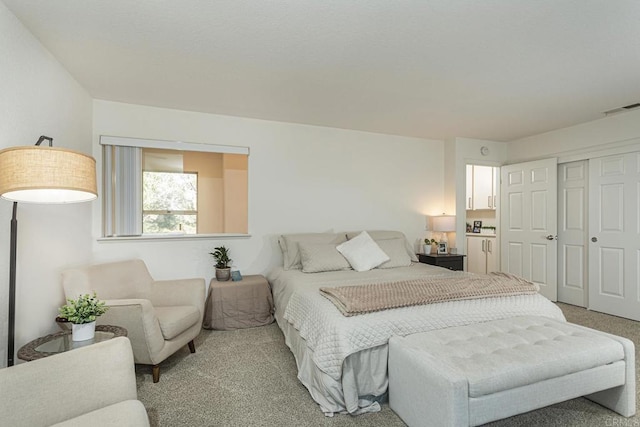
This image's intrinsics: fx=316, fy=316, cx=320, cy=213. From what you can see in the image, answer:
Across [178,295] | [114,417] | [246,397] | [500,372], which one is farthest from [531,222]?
[114,417]

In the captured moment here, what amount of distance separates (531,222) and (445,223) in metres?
1.32

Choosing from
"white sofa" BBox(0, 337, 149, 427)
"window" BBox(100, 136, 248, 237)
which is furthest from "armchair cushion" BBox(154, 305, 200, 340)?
"window" BBox(100, 136, 248, 237)

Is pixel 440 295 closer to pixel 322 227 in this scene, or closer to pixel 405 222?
pixel 322 227

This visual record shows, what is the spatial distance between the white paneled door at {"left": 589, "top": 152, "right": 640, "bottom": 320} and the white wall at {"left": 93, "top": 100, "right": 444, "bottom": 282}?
74.7 inches

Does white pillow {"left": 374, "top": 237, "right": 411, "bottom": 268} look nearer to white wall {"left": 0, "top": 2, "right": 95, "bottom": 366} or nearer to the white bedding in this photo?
the white bedding

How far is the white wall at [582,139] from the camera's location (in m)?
3.64

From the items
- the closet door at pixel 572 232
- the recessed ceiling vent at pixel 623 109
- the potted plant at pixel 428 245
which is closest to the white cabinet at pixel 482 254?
the closet door at pixel 572 232

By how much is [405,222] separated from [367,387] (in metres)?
3.03

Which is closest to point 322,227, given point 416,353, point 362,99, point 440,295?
point 362,99

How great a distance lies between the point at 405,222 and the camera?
469 cm

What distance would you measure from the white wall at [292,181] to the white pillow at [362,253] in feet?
2.21

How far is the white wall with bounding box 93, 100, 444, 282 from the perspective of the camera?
3.45 meters

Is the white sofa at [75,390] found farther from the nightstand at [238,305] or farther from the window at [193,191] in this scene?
the window at [193,191]

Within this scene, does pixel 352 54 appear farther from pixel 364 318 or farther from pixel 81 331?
pixel 81 331
